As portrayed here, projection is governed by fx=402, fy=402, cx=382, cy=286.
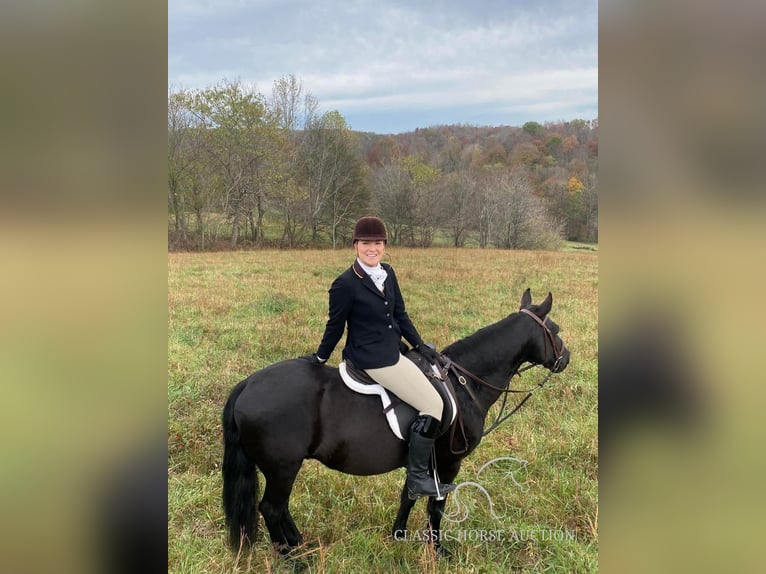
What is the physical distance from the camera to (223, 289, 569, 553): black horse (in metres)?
3.15

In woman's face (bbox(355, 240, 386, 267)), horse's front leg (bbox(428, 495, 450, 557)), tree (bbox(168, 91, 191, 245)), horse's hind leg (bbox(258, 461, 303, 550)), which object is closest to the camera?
woman's face (bbox(355, 240, 386, 267))

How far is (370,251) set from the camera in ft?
10.1

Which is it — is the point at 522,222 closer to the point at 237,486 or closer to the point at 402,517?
the point at 402,517

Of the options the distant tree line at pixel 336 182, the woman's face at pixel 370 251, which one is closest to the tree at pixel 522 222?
the distant tree line at pixel 336 182

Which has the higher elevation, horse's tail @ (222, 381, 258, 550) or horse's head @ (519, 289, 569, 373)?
horse's head @ (519, 289, 569, 373)

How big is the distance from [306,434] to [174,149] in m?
16.1

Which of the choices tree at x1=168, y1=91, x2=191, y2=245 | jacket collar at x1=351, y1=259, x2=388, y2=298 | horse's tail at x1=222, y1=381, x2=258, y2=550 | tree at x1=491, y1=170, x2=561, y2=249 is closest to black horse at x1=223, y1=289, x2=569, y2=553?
horse's tail at x1=222, y1=381, x2=258, y2=550

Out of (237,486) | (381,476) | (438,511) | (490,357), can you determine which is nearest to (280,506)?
(237,486)

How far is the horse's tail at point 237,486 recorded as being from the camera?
10.7ft

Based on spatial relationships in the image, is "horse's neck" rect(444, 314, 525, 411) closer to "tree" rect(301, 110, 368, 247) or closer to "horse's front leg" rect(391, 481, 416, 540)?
"horse's front leg" rect(391, 481, 416, 540)
